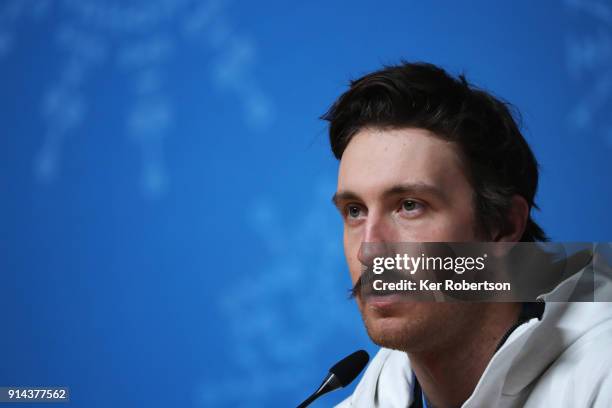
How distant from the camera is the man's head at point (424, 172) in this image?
1.23 metres

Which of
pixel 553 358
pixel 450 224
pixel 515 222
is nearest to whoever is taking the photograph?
pixel 553 358

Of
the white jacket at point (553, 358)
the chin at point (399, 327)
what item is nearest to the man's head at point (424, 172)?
the chin at point (399, 327)

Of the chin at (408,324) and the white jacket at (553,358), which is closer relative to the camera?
the white jacket at (553,358)

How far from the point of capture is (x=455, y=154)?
4.27ft

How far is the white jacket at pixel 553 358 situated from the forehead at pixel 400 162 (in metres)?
0.26

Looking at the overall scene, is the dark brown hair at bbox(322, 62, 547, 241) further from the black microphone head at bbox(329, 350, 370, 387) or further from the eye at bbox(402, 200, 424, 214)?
the black microphone head at bbox(329, 350, 370, 387)

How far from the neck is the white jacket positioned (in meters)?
0.10

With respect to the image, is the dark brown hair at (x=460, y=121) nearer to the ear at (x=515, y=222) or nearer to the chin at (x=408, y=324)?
the ear at (x=515, y=222)

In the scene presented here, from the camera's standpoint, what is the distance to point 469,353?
51.2 inches

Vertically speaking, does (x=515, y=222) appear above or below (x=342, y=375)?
above

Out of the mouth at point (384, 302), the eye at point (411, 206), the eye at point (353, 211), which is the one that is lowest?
the mouth at point (384, 302)

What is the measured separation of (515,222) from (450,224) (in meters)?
0.19

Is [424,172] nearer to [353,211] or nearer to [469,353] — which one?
[353,211]

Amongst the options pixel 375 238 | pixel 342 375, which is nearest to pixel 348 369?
pixel 342 375
